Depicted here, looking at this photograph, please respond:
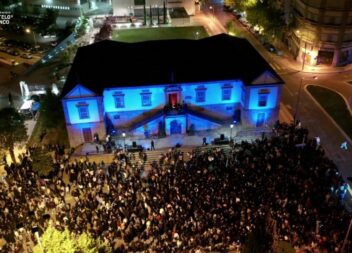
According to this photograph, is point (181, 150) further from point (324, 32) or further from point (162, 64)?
point (324, 32)

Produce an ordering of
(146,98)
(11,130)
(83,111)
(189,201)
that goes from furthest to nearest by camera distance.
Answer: (146,98) → (83,111) → (11,130) → (189,201)

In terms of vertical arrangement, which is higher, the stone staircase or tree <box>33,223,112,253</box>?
tree <box>33,223,112,253</box>

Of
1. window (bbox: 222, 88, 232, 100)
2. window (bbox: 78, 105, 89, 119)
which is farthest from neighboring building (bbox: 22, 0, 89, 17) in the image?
window (bbox: 222, 88, 232, 100)

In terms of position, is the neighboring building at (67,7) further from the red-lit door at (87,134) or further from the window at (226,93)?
the window at (226,93)

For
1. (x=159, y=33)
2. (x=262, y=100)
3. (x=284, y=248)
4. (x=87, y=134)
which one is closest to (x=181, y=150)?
(x=87, y=134)

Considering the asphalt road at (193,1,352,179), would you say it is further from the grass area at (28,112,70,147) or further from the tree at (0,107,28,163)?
the tree at (0,107,28,163)
